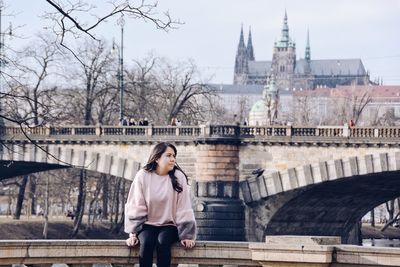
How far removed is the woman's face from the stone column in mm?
33279

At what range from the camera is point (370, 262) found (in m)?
12.0

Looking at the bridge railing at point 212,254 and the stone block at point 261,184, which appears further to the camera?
the stone block at point 261,184

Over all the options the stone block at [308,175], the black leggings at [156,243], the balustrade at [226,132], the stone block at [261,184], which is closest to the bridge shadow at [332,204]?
the stone block at [308,175]

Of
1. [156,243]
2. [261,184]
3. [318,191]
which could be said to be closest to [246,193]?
[261,184]

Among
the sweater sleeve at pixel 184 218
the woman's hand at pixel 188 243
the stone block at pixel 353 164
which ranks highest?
the stone block at pixel 353 164

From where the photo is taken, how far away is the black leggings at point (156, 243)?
12.2 m

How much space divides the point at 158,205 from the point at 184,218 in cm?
28

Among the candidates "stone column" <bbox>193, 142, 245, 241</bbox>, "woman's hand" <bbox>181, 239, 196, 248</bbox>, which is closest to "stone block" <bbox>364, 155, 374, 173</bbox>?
"stone column" <bbox>193, 142, 245, 241</bbox>

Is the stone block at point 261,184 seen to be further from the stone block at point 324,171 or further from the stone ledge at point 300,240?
the stone ledge at point 300,240

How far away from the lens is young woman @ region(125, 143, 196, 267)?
40.2 ft

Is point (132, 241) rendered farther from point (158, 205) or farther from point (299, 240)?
point (299, 240)

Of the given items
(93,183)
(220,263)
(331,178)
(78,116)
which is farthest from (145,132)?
(220,263)

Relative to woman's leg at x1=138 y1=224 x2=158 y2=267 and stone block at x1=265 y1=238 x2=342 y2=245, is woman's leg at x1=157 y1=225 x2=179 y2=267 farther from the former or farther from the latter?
stone block at x1=265 y1=238 x2=342 y2=245

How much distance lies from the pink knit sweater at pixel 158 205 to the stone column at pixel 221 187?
33276mm
